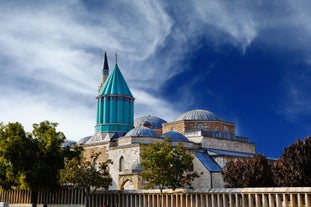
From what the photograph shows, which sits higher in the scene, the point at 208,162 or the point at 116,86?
the point at 116,86

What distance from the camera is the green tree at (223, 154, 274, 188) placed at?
22641mm

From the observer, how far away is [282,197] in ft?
57.8

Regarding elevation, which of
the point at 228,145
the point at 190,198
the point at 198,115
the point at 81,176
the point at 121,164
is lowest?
the point at 190,198

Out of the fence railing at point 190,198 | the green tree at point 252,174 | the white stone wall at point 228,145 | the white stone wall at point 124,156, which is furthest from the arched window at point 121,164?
the green tree at point 252,174

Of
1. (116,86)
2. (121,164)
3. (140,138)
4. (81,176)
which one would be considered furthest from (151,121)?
(81,176)

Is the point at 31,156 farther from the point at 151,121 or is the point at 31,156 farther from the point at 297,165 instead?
the point at 151,121

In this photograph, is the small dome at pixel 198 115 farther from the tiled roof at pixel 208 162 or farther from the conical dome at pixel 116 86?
the conical dome at pixel 116 86

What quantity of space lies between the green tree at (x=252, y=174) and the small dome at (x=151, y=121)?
870 inches

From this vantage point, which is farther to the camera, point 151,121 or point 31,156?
point 151,121

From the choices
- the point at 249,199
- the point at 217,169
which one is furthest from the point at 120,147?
the point at 249,199

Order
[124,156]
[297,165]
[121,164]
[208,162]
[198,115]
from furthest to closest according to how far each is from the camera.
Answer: [198,115] → [121,164] → [208,162] → [124,156] → [297,165]

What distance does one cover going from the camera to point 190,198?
2109cm

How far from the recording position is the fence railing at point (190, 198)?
17219 millimetres

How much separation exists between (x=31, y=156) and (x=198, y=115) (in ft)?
64.3
